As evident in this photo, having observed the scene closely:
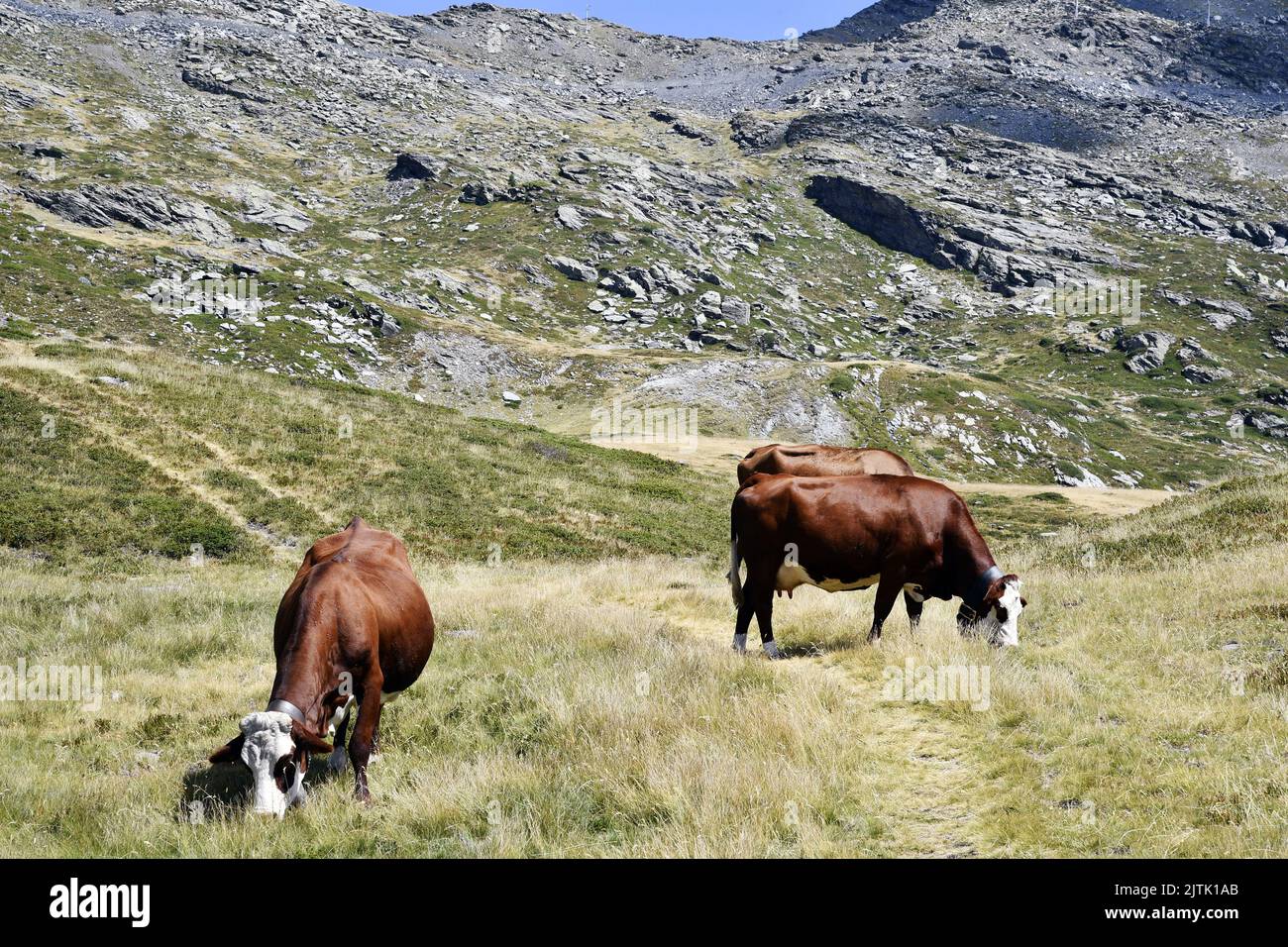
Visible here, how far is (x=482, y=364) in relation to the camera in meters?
87.6

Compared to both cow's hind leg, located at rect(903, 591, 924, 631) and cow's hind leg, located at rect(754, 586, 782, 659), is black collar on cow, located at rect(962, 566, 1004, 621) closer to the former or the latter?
cow's hind leg, located at rect(903, 591, 924, 631)

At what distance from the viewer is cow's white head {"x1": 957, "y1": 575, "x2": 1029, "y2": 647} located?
34.8ft

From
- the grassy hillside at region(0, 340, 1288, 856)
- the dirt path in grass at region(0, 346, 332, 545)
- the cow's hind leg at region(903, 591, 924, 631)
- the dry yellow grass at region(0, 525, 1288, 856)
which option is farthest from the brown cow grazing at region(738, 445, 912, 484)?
the dirt path in grass at region(0, 346, 332, 545)

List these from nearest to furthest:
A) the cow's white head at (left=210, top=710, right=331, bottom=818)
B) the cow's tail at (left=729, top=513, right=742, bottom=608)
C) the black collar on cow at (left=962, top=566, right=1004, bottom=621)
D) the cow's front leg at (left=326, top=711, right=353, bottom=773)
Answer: the cow's white head at (left=210, top=710, right=331, bottom=818) < the cow's front leg at (left=326, top=711, right=353, bottom=773) < the black collar on cow at (left=962, top=566, right=1004, bottom=621) < the cow's tail at (left=729, top=513, right=742, bottom=608)

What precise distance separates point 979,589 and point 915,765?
468 centimetres

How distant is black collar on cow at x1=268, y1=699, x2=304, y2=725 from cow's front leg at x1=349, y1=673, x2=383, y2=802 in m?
0.67

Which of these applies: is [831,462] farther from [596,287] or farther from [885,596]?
[596,287]

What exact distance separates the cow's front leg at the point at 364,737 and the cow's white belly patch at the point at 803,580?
238 inches

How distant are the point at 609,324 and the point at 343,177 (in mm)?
90930

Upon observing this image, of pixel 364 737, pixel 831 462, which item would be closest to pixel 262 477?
pixel 831 462

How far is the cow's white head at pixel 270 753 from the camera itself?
6.27 meters

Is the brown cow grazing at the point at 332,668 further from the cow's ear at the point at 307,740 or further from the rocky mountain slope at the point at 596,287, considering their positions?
the rocky mountain slope at the point at 596,287

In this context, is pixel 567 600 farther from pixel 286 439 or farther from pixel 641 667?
pixel 286 439

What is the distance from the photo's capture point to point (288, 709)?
262 inches
